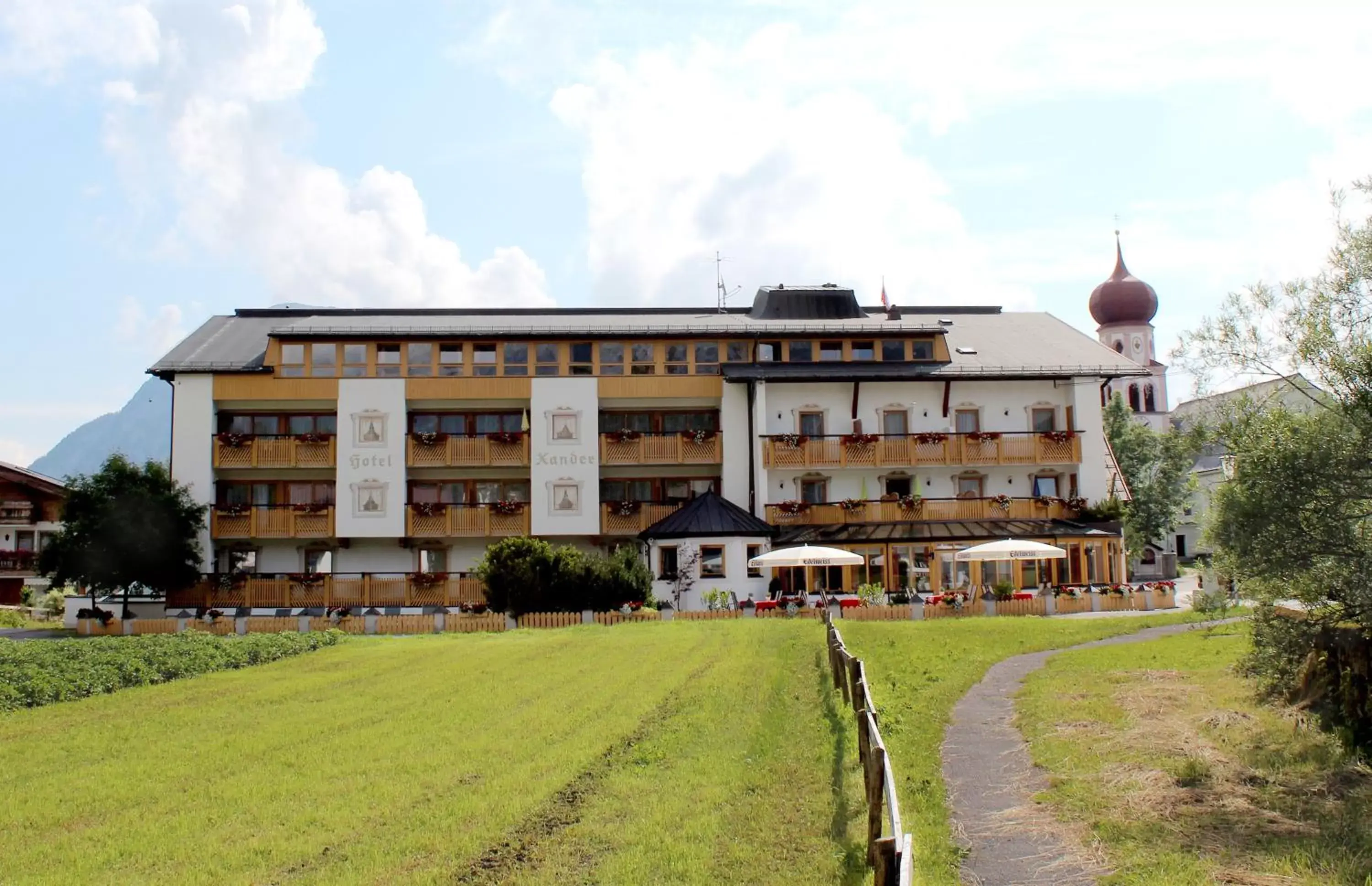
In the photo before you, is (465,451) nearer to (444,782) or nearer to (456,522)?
(456,522)

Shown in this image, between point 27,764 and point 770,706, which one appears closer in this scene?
point 27,764

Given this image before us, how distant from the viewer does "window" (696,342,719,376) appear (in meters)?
47.7

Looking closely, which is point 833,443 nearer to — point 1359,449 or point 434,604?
point 434,604

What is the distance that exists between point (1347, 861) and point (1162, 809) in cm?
190

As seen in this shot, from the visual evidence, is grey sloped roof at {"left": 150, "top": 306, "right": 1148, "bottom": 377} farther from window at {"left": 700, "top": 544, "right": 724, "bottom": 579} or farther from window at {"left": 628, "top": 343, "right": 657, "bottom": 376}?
window at {"left": 700, "top": 544, "right": 724, "bottom": 579}

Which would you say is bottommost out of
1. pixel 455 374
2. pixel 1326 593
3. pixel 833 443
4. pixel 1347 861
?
pixel 1347 861

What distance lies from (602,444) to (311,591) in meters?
11.8

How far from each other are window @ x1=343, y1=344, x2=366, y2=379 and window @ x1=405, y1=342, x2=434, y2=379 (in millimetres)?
1569

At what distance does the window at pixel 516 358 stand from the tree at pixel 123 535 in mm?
12545

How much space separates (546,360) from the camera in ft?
156

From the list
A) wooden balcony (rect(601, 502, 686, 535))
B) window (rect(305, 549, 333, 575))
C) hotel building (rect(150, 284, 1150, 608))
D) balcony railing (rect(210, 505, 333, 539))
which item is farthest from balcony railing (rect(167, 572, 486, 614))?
wooden balcony (rect(601, 502, 686, 535))

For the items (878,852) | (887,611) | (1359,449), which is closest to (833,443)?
(887,611)

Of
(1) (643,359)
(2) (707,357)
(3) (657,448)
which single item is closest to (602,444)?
(3) (657,448)

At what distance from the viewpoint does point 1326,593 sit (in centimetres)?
1519
